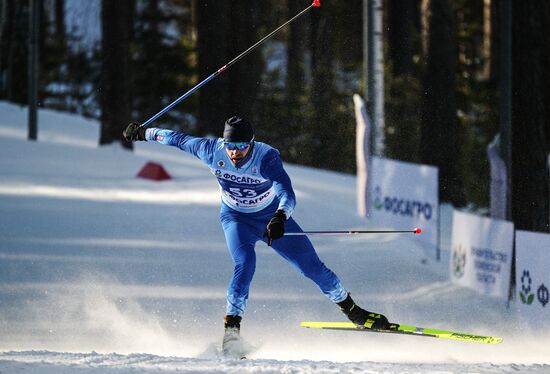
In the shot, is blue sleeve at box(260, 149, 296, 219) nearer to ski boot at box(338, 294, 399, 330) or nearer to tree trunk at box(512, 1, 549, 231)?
ski boot at box(338, 294, 399, 330)

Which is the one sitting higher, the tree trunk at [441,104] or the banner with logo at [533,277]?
the tree trunk at [441,104]

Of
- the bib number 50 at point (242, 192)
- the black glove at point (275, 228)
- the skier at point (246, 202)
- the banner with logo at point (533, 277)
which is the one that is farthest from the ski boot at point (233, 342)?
the banner with logo at point (533, 277)

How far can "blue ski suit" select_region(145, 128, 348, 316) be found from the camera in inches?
326

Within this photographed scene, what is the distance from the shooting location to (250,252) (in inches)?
332

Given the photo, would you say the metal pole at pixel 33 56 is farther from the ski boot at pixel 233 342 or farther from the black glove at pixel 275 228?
the black glove at pixel 275 228

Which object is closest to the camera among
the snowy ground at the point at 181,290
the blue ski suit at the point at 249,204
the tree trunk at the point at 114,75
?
the blue ski suit at the point at 249,204

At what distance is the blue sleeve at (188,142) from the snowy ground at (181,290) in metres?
1.44

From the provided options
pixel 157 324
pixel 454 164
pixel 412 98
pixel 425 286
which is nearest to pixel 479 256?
pixel 425 286

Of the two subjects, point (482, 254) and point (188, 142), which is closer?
point (188, 142)

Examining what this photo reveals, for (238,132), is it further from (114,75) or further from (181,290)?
(114,75)

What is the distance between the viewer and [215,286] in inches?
503

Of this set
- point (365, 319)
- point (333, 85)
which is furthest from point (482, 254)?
point (333, 85)

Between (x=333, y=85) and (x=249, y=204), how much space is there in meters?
17.7

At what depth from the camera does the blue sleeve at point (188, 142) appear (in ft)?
27.6
